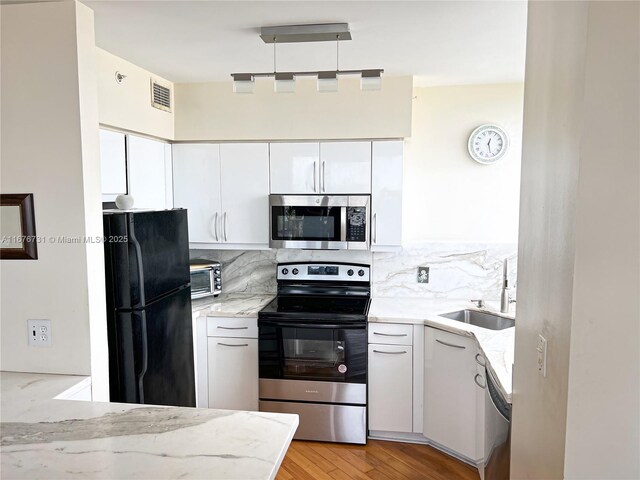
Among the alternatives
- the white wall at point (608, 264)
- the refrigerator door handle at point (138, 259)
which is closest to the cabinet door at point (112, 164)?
the refrigerator door handle at point (138, 259)

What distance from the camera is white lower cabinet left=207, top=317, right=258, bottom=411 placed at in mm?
3309

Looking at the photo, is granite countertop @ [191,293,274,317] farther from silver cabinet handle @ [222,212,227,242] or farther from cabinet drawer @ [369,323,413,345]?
cabinet drawer @ [369,323,413,345]

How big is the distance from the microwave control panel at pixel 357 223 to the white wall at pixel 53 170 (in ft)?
5.69

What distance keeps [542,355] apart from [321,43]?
190cm

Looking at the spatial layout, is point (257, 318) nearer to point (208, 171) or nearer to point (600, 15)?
point (208, 171)

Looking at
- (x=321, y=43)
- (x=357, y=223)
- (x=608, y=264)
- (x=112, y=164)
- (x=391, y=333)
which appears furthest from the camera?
(x=357, y=223)

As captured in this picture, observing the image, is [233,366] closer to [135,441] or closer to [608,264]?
[135,441]

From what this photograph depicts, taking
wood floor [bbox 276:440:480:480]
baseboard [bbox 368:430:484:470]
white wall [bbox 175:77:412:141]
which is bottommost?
wood floor [bbox 276:440:480:480]

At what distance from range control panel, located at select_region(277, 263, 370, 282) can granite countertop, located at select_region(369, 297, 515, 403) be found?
0.22 meters

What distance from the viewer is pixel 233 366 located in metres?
3.34

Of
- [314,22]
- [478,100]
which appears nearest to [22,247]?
[314,22]

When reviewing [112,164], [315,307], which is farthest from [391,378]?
[112,164]

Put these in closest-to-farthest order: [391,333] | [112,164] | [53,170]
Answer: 1. [53,170]
2. [112,164]
3. [391,333]

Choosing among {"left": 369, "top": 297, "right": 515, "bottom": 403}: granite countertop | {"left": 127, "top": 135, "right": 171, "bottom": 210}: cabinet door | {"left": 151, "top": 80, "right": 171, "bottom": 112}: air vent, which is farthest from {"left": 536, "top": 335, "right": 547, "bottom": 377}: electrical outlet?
{"left": 151, "top": 80, "right": 171, "bottom": 112}: air vent
